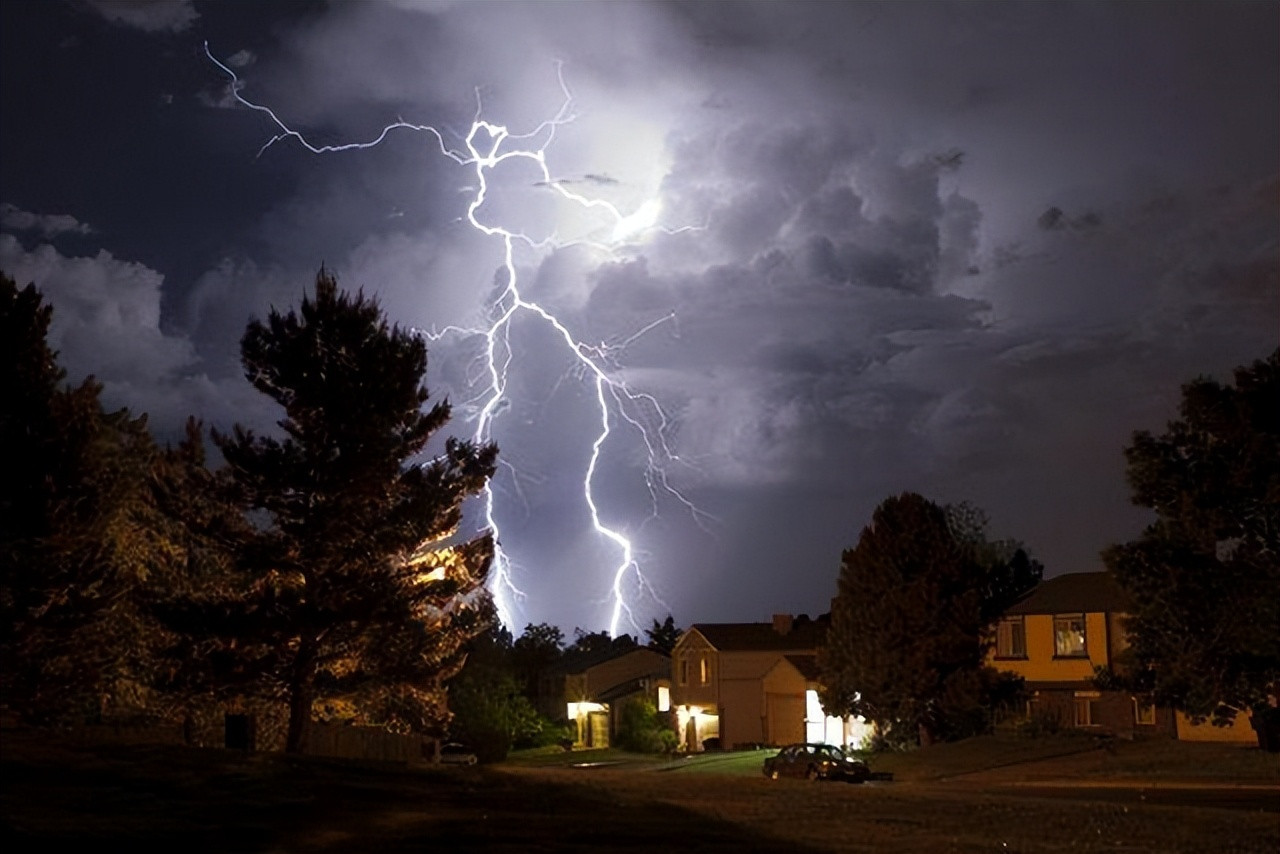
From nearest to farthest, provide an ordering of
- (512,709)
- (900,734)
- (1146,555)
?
(1146,555) < (900,734) < (512,709)

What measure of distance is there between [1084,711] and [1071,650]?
8.87ft

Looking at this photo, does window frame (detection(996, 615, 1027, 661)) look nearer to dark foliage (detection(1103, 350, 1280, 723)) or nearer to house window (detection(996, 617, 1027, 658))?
house window (detection(996, 617, 1027, 658))

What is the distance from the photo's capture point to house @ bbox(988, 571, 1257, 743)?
61969 millimetres

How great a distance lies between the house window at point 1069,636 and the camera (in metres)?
64.8

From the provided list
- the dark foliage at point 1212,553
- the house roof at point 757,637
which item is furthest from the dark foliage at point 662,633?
the dark foliage at point 1212,553

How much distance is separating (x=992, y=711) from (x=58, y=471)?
36000mm

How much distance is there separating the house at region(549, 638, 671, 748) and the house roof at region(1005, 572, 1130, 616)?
24629 mm

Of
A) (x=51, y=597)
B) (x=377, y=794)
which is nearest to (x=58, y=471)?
(x=51, y=597)

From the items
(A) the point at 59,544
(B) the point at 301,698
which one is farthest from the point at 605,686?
(A) the point at 59,544

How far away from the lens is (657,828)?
22.2 meters

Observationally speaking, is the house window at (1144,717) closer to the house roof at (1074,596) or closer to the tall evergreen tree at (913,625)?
the house roof at (1074,596)

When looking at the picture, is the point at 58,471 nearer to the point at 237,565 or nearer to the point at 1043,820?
the point at 237,565

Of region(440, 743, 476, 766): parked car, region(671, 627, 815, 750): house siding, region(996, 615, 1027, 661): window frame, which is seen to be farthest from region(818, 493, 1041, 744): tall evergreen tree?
region(671, 627, 815, 750): house siding

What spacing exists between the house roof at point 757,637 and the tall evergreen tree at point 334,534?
145 ft
